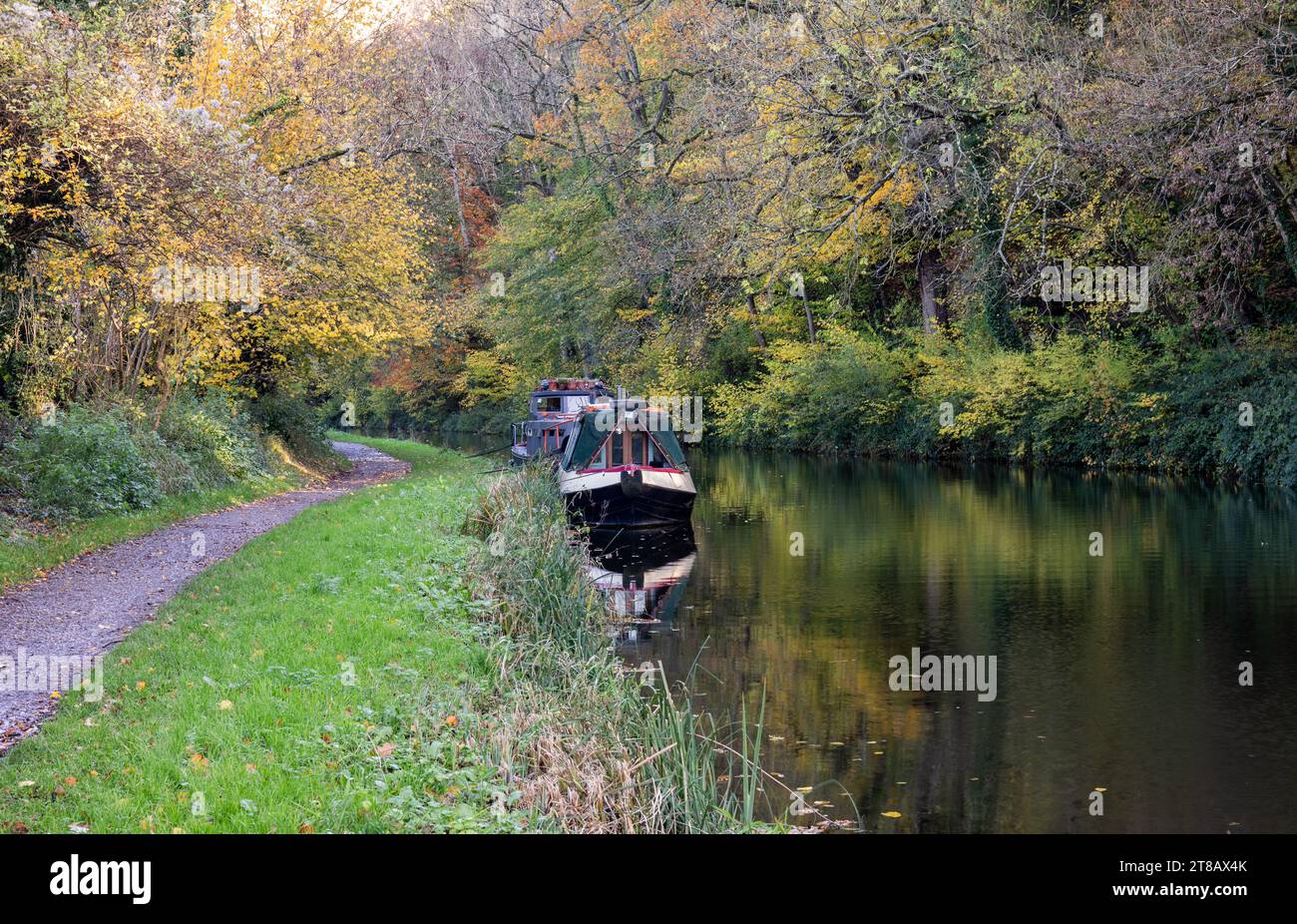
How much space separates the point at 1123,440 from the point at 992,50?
856 cm

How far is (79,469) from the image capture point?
15.0 meters

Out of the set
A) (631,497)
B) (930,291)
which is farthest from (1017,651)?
(930,291)

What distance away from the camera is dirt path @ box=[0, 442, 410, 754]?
7.52 m

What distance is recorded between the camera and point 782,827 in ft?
21.8

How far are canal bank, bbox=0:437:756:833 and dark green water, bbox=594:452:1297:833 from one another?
1089 millimetres

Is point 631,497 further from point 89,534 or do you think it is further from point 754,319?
point 754,319

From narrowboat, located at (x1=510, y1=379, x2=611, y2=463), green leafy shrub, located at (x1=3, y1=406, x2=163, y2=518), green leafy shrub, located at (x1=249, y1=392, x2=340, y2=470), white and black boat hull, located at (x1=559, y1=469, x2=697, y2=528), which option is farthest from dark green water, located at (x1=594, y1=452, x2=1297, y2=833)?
green leafy shrub, located at (x1=249, y1=392, x2=340, y2=470)

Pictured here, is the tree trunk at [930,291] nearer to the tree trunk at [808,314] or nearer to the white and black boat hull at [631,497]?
the tree trunk at [808,314]

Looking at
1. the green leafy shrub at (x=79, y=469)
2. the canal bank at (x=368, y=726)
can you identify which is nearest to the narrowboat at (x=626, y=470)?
the green leafy shrub at (x=79, y=469)

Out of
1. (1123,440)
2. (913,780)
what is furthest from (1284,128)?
(913,780)

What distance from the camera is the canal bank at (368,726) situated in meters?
5.95

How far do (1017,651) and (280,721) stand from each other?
6909 millimetres

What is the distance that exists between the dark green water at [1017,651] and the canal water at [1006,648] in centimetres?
3

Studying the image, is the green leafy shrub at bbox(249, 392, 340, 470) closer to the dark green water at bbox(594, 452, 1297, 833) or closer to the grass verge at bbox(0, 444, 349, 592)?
the grass verge at bbox(0, 444, 349, 592)
